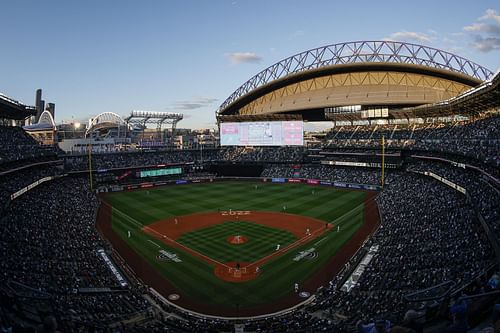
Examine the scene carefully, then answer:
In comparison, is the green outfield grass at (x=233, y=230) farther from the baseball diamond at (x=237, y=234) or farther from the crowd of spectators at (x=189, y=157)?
the crowd of spectators at (x=189, y=157)

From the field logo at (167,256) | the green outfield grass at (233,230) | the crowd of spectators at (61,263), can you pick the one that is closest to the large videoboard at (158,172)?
the green outfield grass at (233,230)

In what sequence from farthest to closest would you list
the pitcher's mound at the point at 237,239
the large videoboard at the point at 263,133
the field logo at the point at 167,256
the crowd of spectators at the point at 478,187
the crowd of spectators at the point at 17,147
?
the large videoboard at the point at 263,133, the crowd of spectators at the point at 17,147, the pitcher's mound at the point at 237,239, the field logo at the point at 167,256, the crowd of spectators at the point at 478,187

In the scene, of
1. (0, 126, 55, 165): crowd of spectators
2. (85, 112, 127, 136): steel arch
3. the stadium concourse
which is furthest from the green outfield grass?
(85, 112, 127, 136): steel arch

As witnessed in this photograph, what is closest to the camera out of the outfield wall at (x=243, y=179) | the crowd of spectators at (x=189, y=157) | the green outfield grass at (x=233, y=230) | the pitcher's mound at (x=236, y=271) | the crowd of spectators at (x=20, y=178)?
the green outfield grass at (x=233, y=230)

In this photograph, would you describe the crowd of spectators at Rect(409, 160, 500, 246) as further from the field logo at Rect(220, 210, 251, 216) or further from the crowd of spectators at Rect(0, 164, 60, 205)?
the crowd of spectators at Rect(0, 164, 60, 205)

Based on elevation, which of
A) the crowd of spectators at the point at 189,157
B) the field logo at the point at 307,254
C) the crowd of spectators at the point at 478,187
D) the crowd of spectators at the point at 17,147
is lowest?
the field logo at the point at 307,254

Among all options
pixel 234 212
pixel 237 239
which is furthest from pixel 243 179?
pixel 237 239

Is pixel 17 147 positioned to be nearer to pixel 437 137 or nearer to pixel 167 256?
pixel 167 256
